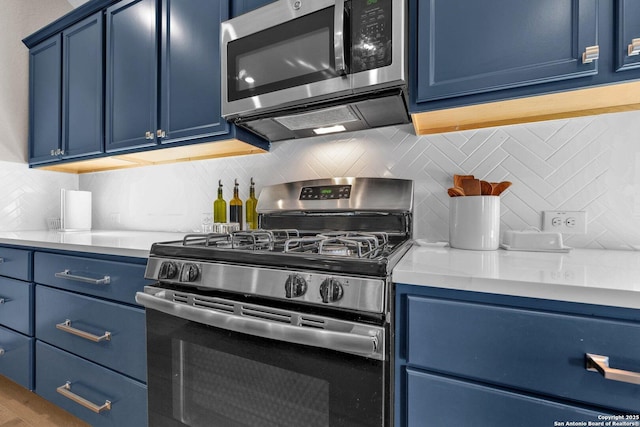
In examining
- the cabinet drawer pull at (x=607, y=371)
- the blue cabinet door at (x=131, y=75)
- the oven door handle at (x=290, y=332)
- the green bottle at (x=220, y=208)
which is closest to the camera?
the cabinet drawer pull at (x=607, y=371)

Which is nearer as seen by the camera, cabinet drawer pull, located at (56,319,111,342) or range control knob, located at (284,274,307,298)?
range control knob, located at (284,274,307,298)

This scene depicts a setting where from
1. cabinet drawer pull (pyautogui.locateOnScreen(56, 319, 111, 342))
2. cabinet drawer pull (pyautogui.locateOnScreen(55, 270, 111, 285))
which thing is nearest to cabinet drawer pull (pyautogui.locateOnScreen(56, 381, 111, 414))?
cabinet drawer pull (pyautogui.locateOnScreen(56, 319, 111, 342))

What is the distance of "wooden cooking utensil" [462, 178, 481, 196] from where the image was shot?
1.17 m

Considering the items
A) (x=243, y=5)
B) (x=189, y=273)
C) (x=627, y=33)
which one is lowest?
(x=189, y=273)

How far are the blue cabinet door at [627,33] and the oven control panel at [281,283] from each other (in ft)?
3.19

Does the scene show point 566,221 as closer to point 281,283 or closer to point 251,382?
point 281,283

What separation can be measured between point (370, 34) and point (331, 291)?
0.95 metres

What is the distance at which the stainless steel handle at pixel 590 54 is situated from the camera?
0.90 metres

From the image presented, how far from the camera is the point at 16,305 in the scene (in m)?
1.71

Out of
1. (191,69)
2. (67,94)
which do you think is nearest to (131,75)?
(191,69)

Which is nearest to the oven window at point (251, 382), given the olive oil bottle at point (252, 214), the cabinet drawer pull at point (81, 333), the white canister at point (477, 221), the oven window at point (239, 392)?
the oven window at point (239, 392)

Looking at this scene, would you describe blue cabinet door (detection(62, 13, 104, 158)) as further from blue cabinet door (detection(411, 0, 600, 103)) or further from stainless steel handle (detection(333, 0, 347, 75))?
blue cabinet door (detection(411, 0, 600, 103))

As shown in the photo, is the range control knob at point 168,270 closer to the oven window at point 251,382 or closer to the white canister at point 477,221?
the oven window at point 251,382

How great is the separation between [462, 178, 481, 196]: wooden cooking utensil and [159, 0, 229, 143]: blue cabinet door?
3.67 feet
